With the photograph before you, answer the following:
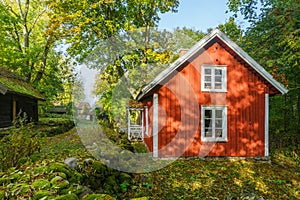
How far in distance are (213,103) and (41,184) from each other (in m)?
8.67

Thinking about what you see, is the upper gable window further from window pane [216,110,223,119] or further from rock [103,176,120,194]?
rock [103,176,120,194]

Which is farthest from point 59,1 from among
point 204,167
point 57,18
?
point 204,167

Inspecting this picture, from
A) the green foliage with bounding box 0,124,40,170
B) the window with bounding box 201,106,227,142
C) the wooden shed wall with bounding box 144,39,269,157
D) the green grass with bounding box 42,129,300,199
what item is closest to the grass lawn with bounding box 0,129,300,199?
the green grass with bounding box 42,129,300,199

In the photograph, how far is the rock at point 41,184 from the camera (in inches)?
142

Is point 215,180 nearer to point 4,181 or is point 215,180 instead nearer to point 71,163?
point 71,163

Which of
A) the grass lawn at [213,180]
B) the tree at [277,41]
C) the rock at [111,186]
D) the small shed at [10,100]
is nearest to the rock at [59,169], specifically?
the grass lawn at [213,180]

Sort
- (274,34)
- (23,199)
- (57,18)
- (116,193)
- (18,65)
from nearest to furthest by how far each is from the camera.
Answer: (23,199)
(116,193)
(274,34)
(57,18)
(18,65)

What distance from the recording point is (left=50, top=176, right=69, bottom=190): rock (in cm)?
372

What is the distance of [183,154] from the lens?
10672 millimetres

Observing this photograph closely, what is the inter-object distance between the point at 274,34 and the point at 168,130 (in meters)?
9.55

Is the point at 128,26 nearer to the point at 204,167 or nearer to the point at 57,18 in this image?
the point at 57,18

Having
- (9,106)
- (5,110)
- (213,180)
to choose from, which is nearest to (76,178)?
(213,180)

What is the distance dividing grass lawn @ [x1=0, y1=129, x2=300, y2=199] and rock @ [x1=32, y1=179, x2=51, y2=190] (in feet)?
6.58

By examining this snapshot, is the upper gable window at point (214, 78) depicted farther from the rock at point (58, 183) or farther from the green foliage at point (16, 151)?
the rock at point (58, 183)
